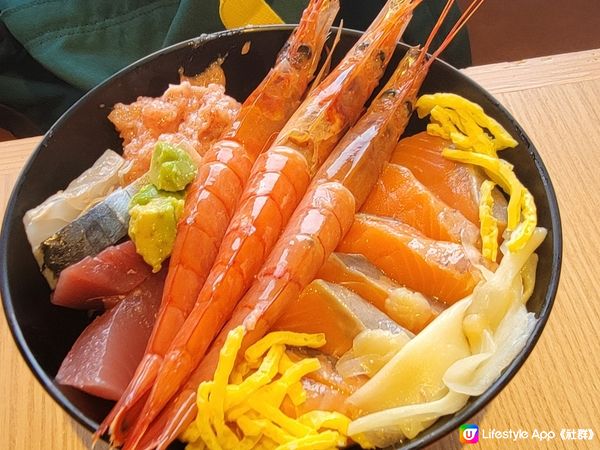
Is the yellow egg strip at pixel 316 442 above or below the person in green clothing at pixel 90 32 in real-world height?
below

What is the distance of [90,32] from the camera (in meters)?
1.77

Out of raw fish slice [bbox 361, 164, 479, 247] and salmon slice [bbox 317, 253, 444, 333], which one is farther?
raw fish slice [bbox 361, 164, 479, 247]

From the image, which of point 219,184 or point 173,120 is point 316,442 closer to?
point 219,184

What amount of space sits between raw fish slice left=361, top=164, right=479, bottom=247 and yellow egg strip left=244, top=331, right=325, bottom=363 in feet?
0.97

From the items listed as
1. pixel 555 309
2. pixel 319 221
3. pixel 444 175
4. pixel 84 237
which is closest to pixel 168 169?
pixel 84 237

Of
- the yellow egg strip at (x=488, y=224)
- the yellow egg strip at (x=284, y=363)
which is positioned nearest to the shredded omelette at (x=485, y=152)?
the yellow egg strip at (x=488, y=224)

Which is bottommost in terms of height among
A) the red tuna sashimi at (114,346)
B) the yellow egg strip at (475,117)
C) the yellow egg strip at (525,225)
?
the yellow egg strip at (525,225)

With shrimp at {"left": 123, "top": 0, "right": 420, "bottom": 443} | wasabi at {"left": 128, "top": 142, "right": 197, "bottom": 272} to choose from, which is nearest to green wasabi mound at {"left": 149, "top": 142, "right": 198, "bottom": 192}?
wasabi at {"left": 128, "top": 142, "right": 197, "bottom": 272}

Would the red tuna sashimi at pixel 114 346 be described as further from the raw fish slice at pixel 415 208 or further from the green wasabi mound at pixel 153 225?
the raw fish slice at pixel 415 208

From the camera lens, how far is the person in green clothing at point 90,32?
173 cm

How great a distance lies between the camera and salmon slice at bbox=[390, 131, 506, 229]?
1159mm

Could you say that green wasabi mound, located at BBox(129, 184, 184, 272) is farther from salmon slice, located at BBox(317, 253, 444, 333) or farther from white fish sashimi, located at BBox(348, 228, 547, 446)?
white fish sashimi, located at BBox(348, 228, 547, 446)

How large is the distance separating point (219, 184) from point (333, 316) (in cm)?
35

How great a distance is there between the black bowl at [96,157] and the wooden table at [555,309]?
191 millimetres
